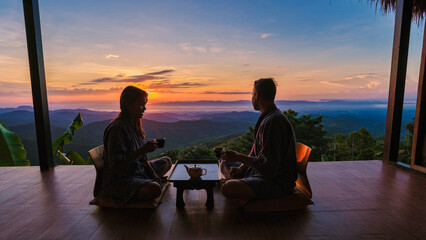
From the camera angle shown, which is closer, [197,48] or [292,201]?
[292,201]

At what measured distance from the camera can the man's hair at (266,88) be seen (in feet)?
8.27

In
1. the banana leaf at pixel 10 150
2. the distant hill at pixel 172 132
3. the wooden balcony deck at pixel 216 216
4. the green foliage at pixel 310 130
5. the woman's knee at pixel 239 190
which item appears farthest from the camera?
the distant hill at pixel 172 132

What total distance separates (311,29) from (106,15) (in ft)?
19.2

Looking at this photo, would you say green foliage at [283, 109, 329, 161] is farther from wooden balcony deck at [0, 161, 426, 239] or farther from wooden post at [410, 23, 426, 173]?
wooden balcony deck at [0, 161, 426, 239]

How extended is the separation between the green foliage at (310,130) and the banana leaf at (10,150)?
741cm

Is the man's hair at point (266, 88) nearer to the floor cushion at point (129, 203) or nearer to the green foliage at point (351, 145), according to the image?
the floor cushion at point (129, 203)

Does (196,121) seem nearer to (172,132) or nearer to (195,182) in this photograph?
(172,132)

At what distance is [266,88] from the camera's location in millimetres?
2529

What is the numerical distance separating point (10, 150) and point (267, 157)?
5100 millimetres

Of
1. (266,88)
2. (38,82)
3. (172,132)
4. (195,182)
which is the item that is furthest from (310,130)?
(38,82)

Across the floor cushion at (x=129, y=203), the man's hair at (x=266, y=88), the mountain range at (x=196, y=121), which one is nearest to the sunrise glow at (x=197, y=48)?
the mountain range at (x=196, y=121)

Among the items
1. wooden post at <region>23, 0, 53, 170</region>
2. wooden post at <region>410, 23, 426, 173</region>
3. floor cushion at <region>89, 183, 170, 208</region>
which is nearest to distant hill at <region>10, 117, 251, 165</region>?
wooden post at <region>23, 0, 53, 170</region>

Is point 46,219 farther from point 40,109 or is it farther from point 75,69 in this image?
point 75,69

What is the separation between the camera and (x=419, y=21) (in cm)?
440
